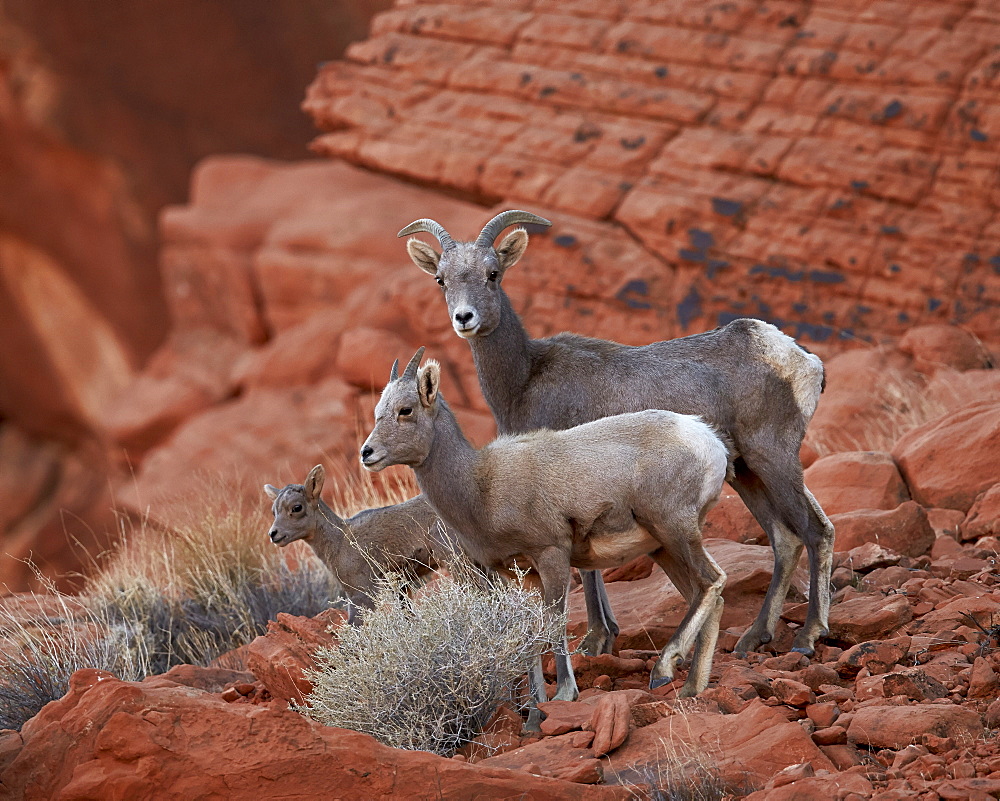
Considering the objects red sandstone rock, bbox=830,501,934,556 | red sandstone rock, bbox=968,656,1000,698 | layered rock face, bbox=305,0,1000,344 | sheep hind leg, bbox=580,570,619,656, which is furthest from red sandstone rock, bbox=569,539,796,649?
layered rock face, bbox=305,0,1000,344

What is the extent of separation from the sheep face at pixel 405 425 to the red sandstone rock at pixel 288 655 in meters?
1.17

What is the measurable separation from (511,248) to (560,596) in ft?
8.61

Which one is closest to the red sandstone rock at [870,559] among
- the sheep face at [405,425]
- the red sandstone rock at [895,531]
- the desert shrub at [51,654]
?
the red sandstone rock at [895,531]

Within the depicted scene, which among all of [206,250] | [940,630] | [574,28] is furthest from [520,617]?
[206,250]

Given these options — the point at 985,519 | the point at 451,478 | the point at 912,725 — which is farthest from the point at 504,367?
the point at 985,519

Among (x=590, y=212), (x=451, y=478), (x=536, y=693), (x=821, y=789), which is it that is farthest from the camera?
(x=590, y=212)

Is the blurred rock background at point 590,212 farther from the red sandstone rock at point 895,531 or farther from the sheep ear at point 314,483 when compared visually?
the sheep ear at point 314,483

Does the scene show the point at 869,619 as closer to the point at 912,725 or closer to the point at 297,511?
the point at 912,725

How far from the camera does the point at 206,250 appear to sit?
72.9 feet

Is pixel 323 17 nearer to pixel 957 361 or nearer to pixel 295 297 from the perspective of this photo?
pixel 295 297

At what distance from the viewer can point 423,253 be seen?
760 centimetres

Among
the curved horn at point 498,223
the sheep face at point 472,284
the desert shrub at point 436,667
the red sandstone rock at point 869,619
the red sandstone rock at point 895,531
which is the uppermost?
the curved horn at point 498,223

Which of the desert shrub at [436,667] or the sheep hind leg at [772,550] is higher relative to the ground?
the desert shrub at [436,667]

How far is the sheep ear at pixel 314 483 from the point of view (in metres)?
7.89
